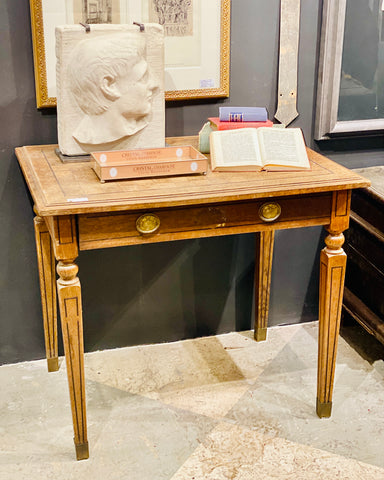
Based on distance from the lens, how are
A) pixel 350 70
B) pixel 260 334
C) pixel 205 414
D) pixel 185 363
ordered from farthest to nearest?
pixel 260 334 < pixel 185 363 < pixel 350 70 < pixel 205 414

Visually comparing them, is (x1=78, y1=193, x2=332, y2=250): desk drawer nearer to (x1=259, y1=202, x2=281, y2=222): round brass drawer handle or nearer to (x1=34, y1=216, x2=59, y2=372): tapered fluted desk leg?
(x1=259, y1=202, x2=281, y2=222): round brass drawer handle

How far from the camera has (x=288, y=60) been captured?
9.00 feet

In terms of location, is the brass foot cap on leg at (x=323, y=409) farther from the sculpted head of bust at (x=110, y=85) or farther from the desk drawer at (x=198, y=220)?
the sculpted head of bust at (x=110, y=85)

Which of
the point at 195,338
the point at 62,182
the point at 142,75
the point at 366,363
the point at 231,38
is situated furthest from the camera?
the point at 195,338

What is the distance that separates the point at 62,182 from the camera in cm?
215

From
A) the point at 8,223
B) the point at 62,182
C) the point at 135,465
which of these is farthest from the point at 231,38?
the point at 135,465

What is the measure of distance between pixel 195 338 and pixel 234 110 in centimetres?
113

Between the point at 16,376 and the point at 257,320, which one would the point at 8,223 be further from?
the point at 257,320

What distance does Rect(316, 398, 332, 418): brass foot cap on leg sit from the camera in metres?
2.52

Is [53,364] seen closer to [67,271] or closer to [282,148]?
[67,271]

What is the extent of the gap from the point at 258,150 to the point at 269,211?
0.79 ft

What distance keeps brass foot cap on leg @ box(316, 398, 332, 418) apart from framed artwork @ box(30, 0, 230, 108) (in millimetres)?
1262

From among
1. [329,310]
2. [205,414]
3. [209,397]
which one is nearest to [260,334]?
[209,397]

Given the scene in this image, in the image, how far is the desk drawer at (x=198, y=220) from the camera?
2051mm
